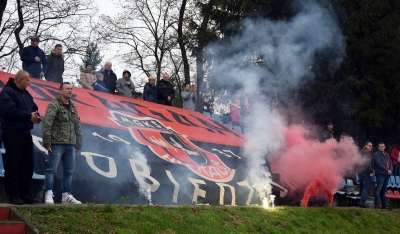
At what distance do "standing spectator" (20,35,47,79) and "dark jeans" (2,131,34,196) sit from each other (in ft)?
18.7

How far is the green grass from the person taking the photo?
7365mm

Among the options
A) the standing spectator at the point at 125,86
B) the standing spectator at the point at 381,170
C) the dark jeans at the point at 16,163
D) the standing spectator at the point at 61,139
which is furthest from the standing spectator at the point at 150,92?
the dark jeans at the point at 16,163

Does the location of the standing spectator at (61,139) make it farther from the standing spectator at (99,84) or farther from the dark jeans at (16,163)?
the standing spectator at (99,84)

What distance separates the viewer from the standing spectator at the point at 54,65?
1389 cm

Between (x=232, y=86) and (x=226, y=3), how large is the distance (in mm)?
2833

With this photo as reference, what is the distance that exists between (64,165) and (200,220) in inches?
96.4

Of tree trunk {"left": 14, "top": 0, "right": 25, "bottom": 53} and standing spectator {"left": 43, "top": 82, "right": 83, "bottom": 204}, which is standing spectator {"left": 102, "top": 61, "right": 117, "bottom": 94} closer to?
standing spectator {"left": 43, "top": 82, "right": 83, "bottom": 204}

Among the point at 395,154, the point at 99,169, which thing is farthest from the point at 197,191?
the point at 395,154

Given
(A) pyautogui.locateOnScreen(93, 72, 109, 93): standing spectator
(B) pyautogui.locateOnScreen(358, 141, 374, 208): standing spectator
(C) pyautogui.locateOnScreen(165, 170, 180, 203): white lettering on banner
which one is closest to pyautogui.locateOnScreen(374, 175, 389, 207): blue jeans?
(B) pyautogui.locateOnScreen(358, 141, 374, 208): standing spectator

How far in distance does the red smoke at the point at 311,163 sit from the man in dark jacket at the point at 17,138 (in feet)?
24.2

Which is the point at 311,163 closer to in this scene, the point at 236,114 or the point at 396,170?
the point at 236,114

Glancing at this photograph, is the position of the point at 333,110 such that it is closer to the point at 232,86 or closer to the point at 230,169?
the point at 232,86

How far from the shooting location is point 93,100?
43.6 feet

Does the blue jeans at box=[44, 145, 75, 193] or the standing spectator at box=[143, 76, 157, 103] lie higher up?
the standing spectator at box=[143, 76, 157, 103]
